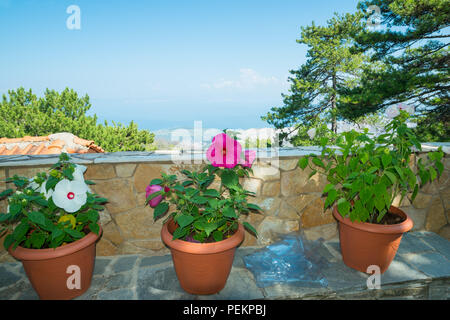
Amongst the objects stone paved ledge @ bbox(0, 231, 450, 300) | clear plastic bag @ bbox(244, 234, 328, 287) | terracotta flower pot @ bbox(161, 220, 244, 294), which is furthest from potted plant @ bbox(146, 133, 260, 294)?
clear plastic bag @ bbox(244, 234, 328, 287)

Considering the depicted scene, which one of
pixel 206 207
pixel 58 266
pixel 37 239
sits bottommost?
pixel 58 266

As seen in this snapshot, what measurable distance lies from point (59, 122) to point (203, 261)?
327 inches

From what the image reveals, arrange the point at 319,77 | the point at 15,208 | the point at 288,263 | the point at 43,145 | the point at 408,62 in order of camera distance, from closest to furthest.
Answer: the point at 15,208, the point at 288,263, the point at 43,145, the point at 408,62, the point at 319,77

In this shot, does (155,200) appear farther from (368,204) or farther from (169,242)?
(368,204)

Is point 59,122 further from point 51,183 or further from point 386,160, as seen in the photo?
point 386,160

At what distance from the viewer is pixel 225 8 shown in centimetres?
1816

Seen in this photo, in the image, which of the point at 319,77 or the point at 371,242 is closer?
the point at 371,242

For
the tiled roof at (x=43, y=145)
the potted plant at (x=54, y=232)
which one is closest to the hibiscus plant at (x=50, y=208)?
the potted plant at (x=54, y=232)

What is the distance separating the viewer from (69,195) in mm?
1159

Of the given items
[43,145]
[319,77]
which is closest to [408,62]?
[319,77]

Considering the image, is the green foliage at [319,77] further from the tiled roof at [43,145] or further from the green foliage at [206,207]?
the green foliage at [206,207]

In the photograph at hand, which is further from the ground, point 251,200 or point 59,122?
point 59,122

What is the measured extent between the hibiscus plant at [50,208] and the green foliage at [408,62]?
626 cm
